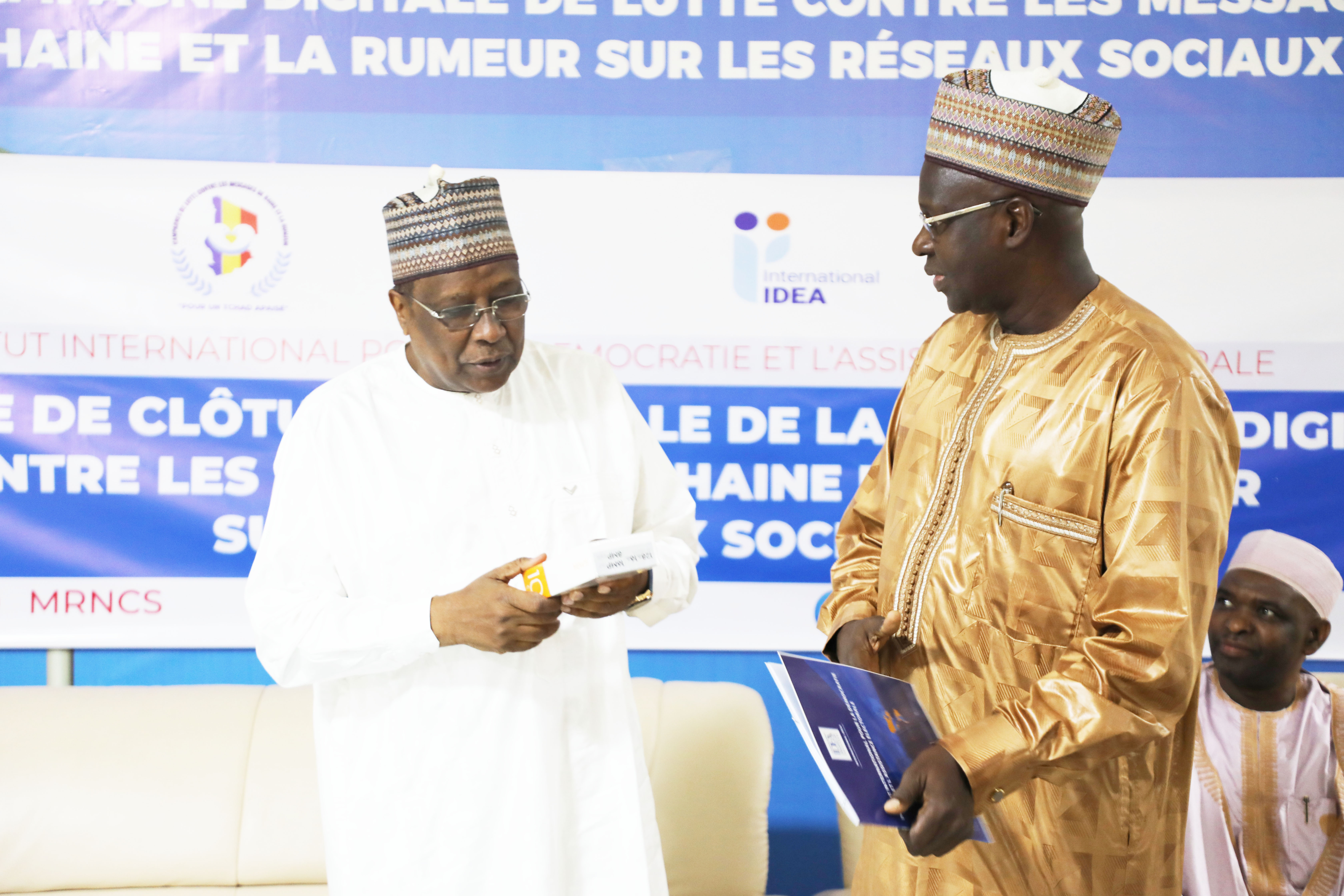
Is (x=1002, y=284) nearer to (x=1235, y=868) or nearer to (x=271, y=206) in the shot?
(x=1235, y=868)

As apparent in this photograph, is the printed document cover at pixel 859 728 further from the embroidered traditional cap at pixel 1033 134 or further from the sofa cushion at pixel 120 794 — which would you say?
the sofa cushion at pixel 120 794

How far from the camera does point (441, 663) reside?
1.76 metres

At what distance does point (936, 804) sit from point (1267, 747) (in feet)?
5.21

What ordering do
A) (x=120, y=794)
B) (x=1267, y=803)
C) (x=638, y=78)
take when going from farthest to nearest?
(x=638, y=78), (x=120, y=794), (x=1267, y=803)

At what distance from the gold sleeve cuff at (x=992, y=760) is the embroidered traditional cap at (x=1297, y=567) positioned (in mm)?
1592

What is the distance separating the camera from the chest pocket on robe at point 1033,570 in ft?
4.72

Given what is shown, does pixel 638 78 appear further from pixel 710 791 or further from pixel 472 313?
pixel 710 791

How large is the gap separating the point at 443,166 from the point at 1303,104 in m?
2.60

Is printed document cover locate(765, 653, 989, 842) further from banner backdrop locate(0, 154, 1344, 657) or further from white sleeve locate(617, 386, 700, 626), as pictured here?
banner backdrop locate(0, 154, 1344, 657)

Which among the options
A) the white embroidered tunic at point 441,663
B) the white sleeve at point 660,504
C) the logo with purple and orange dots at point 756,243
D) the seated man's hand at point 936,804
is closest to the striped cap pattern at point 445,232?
the white embroidered tunic at point 441,663

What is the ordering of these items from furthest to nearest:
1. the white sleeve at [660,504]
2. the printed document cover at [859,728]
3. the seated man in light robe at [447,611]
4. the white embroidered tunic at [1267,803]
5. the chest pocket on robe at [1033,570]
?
the white embroidered tunic at [1267,803] → the white sleeve at [660,504] → the seated man in light robe at [447,611] → the chest pocket on robe at [1033,570] → the printed document cover at [859,728]

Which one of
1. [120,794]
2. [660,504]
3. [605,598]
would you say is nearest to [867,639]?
[605,598]

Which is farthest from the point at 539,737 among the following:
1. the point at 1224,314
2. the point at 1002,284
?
the point at 1224,314

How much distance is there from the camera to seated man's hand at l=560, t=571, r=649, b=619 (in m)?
1.60
